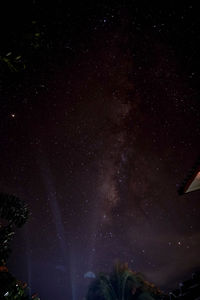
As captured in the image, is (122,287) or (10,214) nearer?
(10,214)

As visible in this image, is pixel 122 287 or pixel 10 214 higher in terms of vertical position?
pixel 10 214

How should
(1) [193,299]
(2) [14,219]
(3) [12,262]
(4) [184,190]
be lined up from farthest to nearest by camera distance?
(3) [12,262]
(2) [14,219]
(4) [184,190]
(1) [193,299]

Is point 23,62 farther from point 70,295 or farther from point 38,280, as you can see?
point 70,295

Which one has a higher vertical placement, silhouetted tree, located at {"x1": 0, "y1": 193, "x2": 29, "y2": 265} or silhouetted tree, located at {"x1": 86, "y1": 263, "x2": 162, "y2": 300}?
silhouetted tree, located at {"x1": 0, "y1": 193, "x2": 29, "y2": 265}

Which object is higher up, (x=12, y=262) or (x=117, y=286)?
(x=12, y=262)

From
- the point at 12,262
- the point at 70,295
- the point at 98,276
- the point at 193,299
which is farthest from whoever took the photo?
the point at 70,295

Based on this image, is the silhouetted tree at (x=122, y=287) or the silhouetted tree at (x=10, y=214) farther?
the silhouetted tree at (x=122, y=287)

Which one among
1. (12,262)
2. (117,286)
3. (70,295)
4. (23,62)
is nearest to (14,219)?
(23,62)

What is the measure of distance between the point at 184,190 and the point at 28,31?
632 cm

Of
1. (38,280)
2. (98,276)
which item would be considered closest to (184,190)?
(98,276)

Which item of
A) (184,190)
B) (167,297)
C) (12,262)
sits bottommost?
(12,262)

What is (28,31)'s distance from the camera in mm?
4270

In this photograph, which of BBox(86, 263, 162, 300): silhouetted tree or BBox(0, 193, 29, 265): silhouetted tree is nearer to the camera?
BBox(0, 193, 29, 265): silhouetted tree

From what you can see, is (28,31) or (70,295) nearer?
(28,31)
